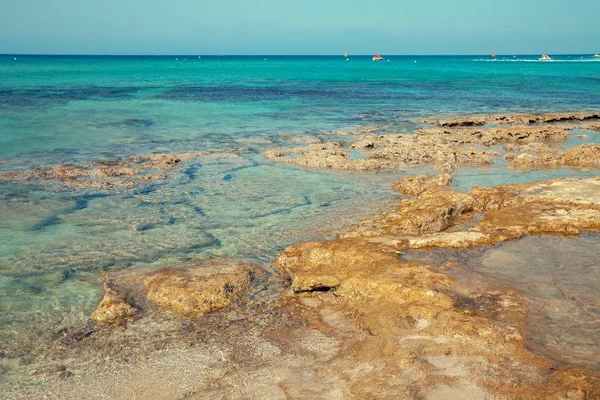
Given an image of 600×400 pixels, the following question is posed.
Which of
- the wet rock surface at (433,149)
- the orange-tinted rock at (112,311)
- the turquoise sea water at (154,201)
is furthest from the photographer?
the wet rock surface at (433,149)

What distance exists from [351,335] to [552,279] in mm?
3015

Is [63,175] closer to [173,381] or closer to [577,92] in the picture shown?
[173,381]

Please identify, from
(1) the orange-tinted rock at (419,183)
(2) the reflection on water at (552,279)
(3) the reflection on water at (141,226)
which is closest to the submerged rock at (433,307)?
(2) the reflection on water at (552,279)

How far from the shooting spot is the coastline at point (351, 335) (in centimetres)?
506

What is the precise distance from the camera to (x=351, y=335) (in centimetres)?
613

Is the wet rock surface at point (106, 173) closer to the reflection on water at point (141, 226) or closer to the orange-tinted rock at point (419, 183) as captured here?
the reflection on water at point (141, 226)

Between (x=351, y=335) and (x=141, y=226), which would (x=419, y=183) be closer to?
(x=141, y=226)

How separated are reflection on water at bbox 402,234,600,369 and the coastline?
189mm

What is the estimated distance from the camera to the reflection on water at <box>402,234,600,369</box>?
18.0 feet

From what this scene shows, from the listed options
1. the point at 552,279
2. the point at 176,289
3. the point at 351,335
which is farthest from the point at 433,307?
the point at 176,289

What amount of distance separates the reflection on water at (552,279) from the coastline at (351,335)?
19 centimetres

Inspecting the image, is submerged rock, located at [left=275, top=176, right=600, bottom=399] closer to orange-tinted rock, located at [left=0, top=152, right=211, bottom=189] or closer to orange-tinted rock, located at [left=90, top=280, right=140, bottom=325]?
orange-tinted rock, located at [left=90, top=280, right=140, bottom=325]

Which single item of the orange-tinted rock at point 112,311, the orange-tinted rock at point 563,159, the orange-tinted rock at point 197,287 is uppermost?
the orange-tinted rock at point 563,159

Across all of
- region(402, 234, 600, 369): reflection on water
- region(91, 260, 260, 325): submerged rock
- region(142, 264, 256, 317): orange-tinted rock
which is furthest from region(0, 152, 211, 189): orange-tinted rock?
region(402, 234, 600, 369): reflection on water
